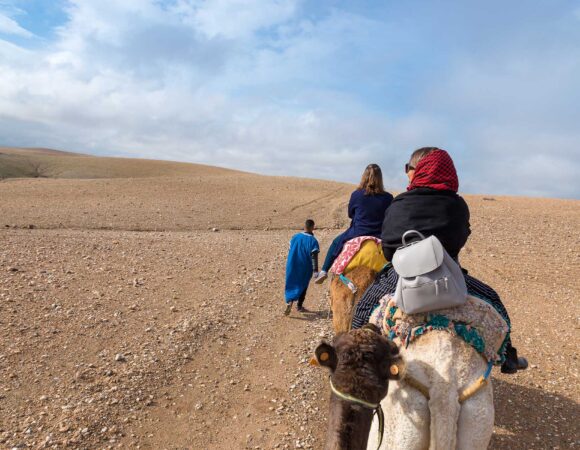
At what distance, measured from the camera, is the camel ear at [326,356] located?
2611 millimetres

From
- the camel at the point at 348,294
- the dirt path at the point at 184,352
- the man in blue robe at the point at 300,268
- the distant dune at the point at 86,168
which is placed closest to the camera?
the camel at the point at 348,294

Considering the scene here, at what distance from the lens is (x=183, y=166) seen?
79.6 metres

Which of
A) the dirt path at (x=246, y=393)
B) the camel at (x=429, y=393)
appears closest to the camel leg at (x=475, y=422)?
the camel at (x=429, y=393)

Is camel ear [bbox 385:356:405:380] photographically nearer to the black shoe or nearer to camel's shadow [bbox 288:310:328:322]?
the black shoe

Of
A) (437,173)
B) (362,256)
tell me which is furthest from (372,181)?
(437,173)

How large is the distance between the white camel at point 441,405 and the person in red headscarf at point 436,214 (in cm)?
80

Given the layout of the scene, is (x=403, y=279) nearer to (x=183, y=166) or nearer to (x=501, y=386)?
(x=501, y=386)

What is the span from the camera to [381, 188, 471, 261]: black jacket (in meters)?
3.36

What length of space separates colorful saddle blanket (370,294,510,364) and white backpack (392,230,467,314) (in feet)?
0.28

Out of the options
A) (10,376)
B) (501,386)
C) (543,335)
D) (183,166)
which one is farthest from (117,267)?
(183,166)

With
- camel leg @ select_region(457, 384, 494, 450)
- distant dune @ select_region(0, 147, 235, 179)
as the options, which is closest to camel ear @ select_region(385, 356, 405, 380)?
camel leg @ select_region(457, 384, 494, 450)

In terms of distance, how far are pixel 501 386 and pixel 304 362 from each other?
111 inches

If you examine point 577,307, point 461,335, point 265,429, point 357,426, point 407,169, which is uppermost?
point 407,169

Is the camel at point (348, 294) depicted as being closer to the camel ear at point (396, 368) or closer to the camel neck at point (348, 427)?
the camel ear at point (396, 368)
